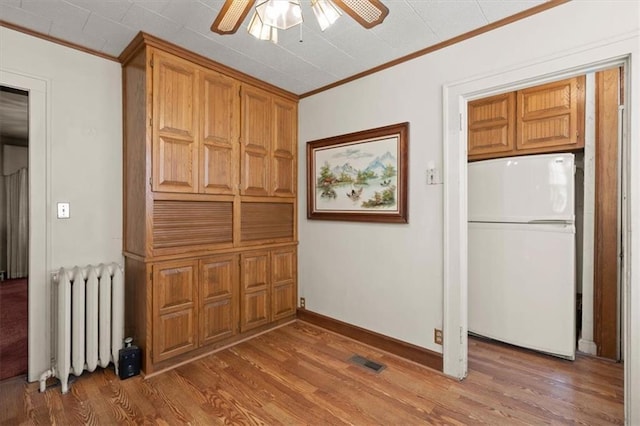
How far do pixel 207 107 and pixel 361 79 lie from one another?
1389mm

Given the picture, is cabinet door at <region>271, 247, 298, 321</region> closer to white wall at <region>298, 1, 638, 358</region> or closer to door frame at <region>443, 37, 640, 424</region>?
white wall at <region>298, 1, 638, 358</region>

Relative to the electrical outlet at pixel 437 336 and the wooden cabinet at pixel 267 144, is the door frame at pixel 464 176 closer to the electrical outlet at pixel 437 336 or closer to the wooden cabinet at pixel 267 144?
the electrical outlet at pixel 437 336

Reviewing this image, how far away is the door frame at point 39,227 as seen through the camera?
6.81 feet

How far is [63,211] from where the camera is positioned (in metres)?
2.20

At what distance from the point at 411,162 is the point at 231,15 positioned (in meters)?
1.66

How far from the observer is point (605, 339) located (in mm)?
2408

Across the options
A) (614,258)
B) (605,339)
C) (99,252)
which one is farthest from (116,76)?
(605,339)

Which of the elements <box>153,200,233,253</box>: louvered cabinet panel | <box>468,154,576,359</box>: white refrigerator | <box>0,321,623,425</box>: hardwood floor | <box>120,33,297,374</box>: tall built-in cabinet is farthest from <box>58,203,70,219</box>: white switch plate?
<box>468,154,576,359</box>: white refrigerator

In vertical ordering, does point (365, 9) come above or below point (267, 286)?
above

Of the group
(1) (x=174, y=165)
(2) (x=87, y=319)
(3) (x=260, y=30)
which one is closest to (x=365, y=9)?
(3) (x=260, y=30)

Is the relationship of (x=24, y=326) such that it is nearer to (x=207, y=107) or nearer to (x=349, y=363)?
(x=207, y=107)

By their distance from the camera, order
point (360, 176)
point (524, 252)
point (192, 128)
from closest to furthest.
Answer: point (192, 128) < point (524, 252) < point (360, 176)

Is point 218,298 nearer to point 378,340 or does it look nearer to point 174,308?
point 174,308

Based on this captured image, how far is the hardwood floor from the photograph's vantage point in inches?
69.0
